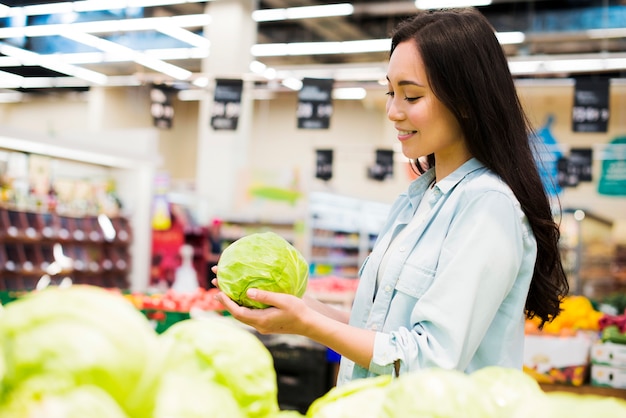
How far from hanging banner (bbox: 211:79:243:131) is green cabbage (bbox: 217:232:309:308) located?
693 centimetres

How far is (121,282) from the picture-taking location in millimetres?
9586

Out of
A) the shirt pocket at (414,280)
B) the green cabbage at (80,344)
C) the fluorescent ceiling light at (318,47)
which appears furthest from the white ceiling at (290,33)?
the green cabbage at (80,344)

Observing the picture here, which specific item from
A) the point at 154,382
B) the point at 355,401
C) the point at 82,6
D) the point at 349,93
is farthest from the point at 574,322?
the point at 349,93

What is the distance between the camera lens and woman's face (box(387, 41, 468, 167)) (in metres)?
1.47

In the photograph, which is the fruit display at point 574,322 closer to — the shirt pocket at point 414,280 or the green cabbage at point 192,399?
the shirt pocket at point 414,280

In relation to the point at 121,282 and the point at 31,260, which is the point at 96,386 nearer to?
the point at 31,260

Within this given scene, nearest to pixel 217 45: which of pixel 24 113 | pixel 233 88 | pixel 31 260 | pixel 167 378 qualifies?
pixel 233 88

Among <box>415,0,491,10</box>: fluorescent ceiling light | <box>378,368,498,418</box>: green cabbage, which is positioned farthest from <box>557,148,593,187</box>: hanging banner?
<box>378,368,498,418</box>: green cabbage

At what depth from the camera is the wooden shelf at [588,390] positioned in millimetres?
4230

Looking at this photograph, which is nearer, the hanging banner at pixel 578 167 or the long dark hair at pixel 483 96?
the long dark hair at pixel 483 96

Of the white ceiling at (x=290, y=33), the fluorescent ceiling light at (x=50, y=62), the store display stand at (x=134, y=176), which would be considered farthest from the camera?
the fluorescent ceiling light at (x=50, y=62)

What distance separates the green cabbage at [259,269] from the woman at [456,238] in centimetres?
13

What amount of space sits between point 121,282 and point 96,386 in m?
9.40

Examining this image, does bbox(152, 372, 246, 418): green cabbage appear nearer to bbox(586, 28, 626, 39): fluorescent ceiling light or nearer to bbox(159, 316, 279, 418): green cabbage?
bbox(159, 316, 279, 418): green cabbage
